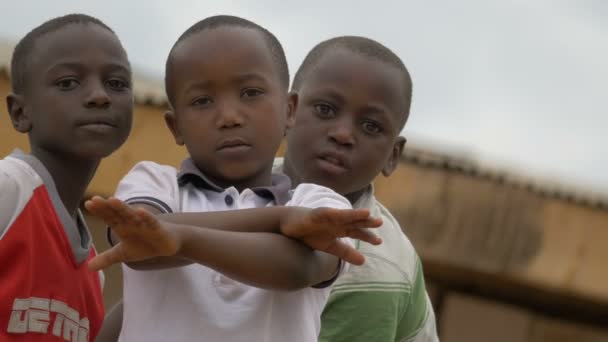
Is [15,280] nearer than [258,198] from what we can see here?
No

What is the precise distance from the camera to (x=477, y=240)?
7043mm

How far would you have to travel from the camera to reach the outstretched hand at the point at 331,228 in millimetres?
2350

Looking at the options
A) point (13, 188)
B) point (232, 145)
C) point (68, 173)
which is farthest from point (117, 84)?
point (232, 145)

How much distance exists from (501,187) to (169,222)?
4846mm

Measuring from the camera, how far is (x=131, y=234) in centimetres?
221

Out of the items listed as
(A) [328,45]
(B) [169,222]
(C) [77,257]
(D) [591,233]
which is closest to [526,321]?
(D) [591,233]

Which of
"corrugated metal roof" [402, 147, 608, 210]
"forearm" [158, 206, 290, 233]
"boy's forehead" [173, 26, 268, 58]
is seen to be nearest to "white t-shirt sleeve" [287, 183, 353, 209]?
"forearm" [158, 206, 290, 233]

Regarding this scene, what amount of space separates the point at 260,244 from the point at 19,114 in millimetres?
990

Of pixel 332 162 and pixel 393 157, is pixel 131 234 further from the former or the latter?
pixel 393 157

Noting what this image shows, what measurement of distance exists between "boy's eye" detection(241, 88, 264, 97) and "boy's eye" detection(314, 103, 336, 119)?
24.6 inches

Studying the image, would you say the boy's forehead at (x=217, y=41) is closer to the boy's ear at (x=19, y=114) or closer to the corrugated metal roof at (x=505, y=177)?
the boy's ear at (x=19, y=114)

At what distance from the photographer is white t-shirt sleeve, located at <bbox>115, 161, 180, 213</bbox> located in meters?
2.51

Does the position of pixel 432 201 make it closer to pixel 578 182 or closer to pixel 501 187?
pixel 501 187

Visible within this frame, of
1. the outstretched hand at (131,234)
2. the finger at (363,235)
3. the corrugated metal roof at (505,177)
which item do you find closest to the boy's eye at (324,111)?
the finger at (363,235)
